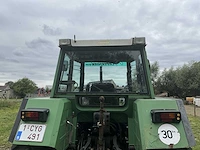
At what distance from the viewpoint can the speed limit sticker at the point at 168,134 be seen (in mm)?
2258

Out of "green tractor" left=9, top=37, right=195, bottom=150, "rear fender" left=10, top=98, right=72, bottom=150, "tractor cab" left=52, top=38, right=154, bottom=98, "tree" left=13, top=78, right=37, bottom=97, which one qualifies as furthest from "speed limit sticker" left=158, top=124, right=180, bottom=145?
"tree" left=13, top=78, right=37, bottom=97

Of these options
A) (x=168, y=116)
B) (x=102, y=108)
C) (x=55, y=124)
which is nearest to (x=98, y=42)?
(x=102, y=108)

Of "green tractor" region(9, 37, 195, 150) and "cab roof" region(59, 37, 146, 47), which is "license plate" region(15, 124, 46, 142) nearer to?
"green tractor" region(9, 37, 195, 150)

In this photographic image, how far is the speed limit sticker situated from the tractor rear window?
0.87 meters

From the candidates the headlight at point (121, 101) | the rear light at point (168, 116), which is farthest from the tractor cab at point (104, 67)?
the rear light at point (168, 116)

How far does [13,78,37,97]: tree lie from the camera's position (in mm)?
61469

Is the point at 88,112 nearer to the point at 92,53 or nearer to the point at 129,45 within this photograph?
the point at 92,53

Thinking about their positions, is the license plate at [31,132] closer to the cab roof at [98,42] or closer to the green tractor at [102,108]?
the green tractor at [102,108]

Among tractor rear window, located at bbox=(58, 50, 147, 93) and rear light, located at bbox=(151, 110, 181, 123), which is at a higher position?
tractor rear window, located at bbox=(58, 50, 147, 93)

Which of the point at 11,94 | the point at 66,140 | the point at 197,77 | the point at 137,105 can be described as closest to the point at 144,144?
the point at 137,105

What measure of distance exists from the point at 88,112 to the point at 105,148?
0.57 m

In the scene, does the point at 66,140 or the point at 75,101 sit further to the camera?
the point at 75,101

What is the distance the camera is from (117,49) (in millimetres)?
3230

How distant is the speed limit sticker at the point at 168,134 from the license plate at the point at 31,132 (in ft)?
4.09
